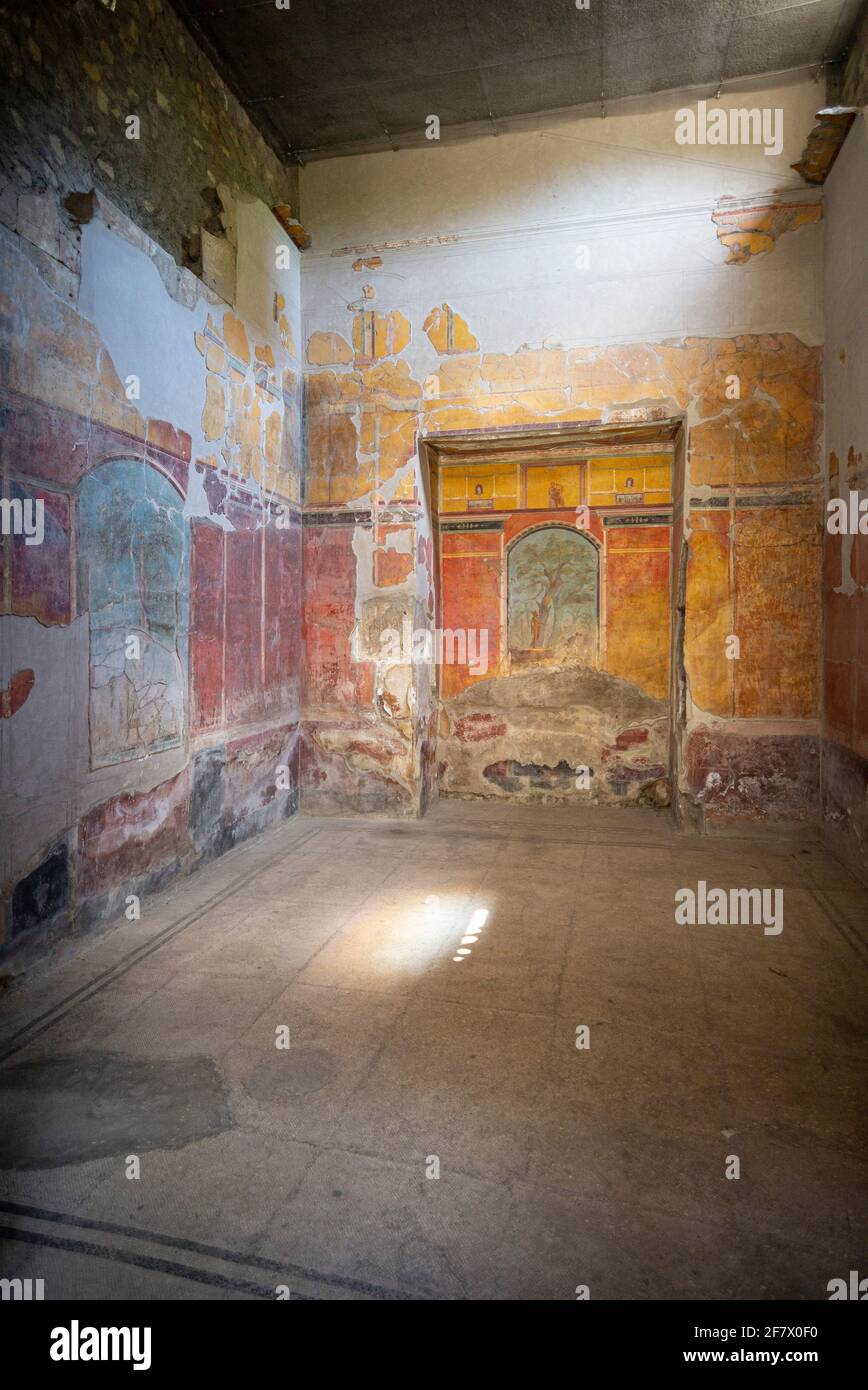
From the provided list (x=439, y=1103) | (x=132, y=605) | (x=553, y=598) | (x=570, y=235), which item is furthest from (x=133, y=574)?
(x=570, y=235)

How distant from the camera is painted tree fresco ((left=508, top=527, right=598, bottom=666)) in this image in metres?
6.23

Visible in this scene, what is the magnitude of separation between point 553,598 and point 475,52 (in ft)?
11.9

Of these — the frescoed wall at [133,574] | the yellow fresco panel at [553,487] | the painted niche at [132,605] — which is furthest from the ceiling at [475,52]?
the painted niche at [132,605]

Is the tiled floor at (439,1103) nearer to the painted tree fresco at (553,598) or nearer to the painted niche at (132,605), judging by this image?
the painted niche at (132,605)

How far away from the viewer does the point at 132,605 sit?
11.8 ft

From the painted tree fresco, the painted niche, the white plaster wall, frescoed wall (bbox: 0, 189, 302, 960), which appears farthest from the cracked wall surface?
the painted niche

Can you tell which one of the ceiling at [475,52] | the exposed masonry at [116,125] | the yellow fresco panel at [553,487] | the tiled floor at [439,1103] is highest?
the ceiling at [475,52]

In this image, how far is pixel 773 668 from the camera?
5059 millimetres

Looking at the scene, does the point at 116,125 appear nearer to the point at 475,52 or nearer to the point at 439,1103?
the point at 475,52

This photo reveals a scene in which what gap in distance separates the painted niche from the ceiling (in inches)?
116

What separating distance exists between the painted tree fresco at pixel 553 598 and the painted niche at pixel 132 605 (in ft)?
10.2

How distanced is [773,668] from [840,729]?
25.7 inches

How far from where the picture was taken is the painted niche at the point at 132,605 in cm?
332
